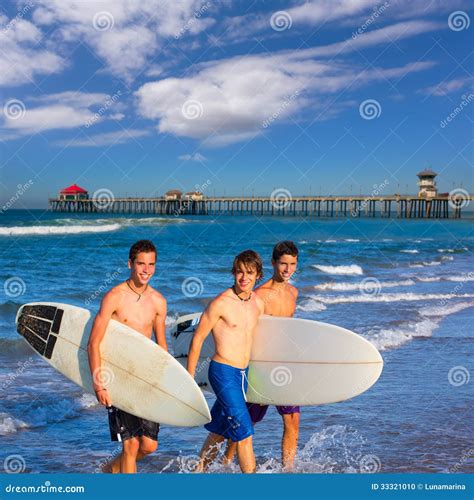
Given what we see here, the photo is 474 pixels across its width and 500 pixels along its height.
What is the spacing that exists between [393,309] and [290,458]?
24.8ft

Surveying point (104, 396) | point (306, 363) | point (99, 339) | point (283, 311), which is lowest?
point (104, 396)

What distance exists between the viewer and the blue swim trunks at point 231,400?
3.45 meters

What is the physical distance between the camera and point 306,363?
428 cm

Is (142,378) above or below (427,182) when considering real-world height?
below

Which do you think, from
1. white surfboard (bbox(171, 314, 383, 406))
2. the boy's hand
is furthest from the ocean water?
the boy's hand

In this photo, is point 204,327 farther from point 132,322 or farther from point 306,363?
point 306,363

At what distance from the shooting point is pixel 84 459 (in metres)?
4.42

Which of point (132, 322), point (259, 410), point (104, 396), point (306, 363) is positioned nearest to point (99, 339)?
point (132, 322)

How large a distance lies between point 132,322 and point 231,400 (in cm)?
77

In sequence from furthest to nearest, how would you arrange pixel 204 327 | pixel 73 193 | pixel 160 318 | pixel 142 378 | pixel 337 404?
pixel 73 193
pixel 337 404
pixel 142 378
pixel 160 318
pixel 204 327

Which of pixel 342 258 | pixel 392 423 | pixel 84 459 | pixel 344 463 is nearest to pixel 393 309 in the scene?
pixel 392 423

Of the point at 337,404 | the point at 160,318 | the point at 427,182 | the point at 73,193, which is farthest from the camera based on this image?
the point at 73,193

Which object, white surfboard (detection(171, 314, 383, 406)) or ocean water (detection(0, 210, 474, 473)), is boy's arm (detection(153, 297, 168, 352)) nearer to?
white surfboard (detection(171, 314, 383, 406))

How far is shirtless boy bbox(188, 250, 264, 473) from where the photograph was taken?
343 cm
